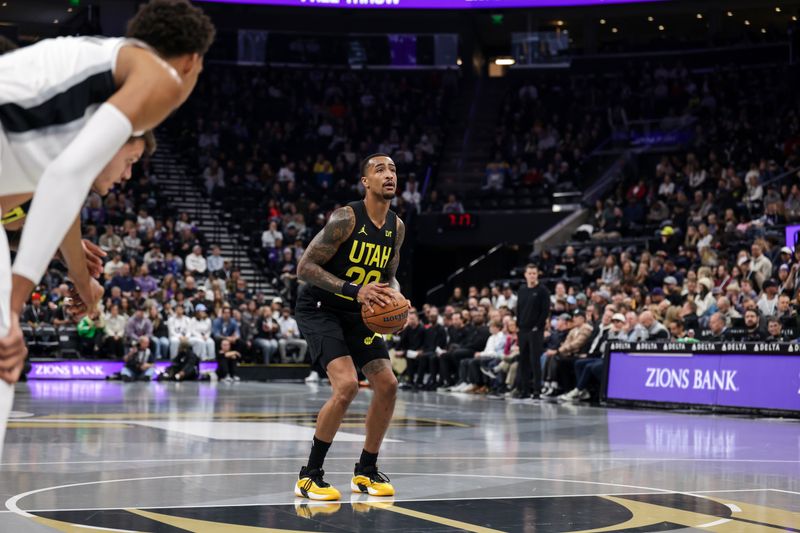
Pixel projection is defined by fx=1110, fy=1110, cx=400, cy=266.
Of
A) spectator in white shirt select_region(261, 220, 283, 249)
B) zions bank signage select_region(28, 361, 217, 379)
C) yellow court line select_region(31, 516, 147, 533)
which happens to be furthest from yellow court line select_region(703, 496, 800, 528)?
spectator in white shirt select_region(261, 220, 283, 249)

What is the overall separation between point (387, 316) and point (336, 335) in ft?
1.63

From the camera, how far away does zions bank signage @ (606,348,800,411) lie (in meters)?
13.9

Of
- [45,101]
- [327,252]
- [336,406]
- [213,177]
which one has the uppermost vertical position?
[213,177]

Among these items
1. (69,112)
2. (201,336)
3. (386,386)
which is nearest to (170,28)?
(69,112)

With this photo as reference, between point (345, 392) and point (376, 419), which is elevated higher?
point (345, 392)

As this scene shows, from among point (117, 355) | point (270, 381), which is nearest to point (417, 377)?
point (270, 381)

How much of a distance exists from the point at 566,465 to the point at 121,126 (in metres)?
5.95


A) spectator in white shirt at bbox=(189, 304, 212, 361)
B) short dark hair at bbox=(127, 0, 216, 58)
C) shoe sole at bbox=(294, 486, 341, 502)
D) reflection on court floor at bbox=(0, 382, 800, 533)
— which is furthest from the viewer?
spectator in white shirt at bbox=(189, 304, 212, 361)

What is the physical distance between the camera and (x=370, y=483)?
6.80 metres

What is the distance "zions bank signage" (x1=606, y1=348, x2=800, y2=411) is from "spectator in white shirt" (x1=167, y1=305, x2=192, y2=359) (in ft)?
32.7

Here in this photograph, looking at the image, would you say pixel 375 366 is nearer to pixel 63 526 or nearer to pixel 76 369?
pixel 63 526

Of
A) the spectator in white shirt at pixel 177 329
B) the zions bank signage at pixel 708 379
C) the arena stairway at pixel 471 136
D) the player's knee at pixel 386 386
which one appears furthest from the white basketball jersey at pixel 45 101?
the arena stairway at pixel 471 136

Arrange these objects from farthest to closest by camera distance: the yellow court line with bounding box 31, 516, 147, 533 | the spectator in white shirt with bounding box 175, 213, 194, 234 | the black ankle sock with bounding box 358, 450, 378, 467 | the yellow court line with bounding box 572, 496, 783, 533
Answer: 1. the spectator in white shirt with bounding box 175, 213, 194, 234
2. the black ankle sock with bounding box 358, 450, 378, 467
3. the yellow court line with bounding box 572, 496, 783, 533
4. the yellow court line with bounding box 31, 516, 147, 533

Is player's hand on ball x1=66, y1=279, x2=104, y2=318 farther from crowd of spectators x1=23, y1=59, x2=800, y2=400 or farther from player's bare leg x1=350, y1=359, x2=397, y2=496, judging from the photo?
crowd of spectators x1=23, y1=59, x2=800, y2=400
